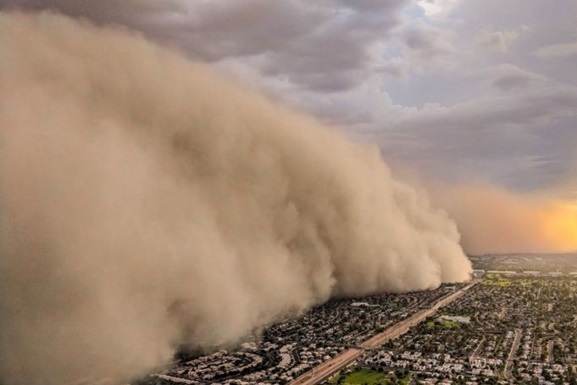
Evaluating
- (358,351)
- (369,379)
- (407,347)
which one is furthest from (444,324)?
(369,379)

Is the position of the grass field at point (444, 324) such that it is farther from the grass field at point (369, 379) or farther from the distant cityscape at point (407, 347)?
the grass field at point (369, 379)

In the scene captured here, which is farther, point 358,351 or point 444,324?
point 444,324

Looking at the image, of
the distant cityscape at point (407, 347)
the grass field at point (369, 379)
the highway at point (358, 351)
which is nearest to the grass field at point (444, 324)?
the distant cityscape at point (407, 347)

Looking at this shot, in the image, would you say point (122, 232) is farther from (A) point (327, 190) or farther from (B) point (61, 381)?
(A) point (327, 190)

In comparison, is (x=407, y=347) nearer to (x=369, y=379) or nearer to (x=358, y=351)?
(x=358, y=351)

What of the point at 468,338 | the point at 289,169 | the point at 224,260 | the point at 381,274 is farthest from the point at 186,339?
the point at 381,274
